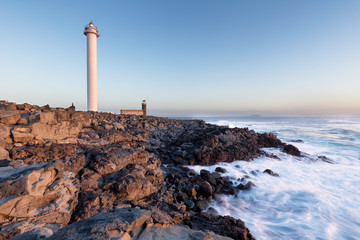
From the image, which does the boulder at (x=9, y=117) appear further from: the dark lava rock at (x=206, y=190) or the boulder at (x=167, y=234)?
the dark lava rock at (x=206, y=190)

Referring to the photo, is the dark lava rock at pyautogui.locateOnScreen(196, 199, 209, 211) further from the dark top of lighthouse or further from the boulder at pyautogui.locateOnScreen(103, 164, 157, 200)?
the dark top of lighthouse

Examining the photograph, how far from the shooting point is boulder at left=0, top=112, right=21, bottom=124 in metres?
5.81

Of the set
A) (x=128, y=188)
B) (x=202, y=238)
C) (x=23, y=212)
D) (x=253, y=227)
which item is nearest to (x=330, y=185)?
(x=253, y=227)

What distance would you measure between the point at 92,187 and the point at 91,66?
20128 millimetres

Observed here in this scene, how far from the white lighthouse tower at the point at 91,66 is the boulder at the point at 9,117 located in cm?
1448

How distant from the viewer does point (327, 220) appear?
5.07 metres

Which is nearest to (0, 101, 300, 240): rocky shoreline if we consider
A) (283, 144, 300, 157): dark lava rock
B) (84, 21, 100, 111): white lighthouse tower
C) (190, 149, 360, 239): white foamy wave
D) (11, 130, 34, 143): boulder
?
(11, 130, 34, 143): boulder

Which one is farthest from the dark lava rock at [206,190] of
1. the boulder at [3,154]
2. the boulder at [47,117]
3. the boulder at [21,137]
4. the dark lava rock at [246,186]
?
the boulder at [47,117]

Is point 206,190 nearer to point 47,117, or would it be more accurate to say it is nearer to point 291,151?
point 47,117

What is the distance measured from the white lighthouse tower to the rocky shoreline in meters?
13.1

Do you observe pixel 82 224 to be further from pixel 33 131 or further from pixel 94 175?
pixel 33 131

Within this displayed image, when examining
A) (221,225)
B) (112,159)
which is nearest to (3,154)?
(112,159)

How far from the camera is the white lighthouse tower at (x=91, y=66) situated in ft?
65.8

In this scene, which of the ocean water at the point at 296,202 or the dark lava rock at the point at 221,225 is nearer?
the dark lava rock at the point at 221,225
